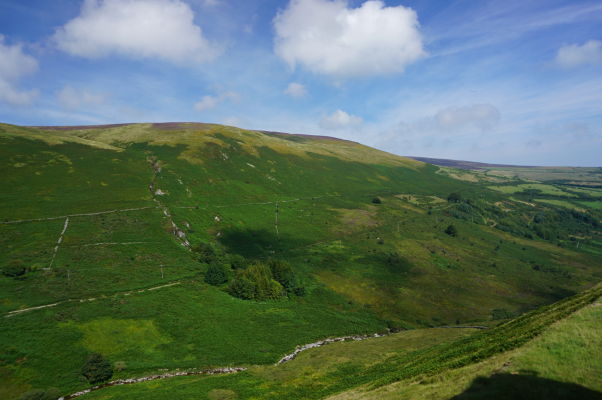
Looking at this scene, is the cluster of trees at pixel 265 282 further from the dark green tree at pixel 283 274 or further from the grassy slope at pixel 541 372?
the grassy slope at pixel 541 372

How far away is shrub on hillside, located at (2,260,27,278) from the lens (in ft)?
224

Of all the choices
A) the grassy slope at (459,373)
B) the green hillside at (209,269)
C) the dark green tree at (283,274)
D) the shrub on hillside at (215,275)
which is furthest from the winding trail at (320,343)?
the shrub on hillside at (215,275)

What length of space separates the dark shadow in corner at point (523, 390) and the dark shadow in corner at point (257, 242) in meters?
96.1

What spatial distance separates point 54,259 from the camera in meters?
78.1

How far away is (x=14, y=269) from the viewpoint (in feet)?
226

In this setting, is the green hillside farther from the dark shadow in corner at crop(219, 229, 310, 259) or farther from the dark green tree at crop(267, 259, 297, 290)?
the dark shadow in corner at crop(219, 229, 310, 259)

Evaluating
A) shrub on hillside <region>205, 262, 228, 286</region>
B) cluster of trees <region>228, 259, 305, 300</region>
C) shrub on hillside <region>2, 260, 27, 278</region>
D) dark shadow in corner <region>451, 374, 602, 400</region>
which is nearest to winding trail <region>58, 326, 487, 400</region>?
cluster of trees <region>228, 259, 305, 300</region>

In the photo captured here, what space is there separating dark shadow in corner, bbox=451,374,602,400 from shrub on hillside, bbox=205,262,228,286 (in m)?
76.1

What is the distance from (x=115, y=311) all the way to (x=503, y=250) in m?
172

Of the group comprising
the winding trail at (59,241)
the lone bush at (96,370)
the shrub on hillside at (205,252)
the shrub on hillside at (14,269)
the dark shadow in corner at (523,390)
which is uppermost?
the dark shadow in corner at (523,390)

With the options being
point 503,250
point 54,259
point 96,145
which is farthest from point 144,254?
point 503,250

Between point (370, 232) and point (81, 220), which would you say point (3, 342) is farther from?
point (370, 232)

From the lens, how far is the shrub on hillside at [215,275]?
287 ft

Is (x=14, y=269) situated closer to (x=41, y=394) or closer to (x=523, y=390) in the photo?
(x=41, y=394)
